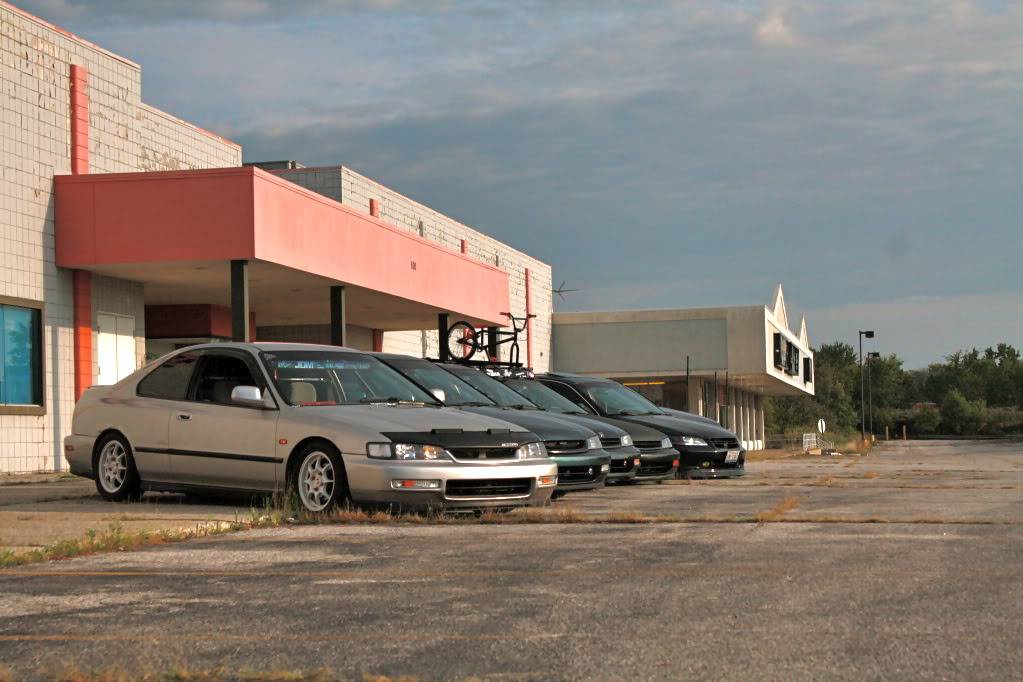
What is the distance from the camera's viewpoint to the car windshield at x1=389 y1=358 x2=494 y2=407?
46.1 feet

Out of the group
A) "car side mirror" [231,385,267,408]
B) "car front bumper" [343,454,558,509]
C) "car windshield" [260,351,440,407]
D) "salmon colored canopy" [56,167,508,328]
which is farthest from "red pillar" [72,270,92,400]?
"car front bumper" [343,454,558,509]

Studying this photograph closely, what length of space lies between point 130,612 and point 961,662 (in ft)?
11.7

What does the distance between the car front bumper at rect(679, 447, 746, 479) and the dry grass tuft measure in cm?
418

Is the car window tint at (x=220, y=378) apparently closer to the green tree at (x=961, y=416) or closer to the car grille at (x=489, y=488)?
the car grille at (x=489, y=488)

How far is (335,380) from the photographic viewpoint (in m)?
12.4

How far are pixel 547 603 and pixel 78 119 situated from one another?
69.1 feet

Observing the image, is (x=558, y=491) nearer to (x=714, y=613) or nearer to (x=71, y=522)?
(x=71, y=522)

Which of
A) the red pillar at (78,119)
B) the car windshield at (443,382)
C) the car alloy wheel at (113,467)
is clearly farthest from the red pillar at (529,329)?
the car alloy wheel at (113,467)

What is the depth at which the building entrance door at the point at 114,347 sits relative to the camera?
26.0 m

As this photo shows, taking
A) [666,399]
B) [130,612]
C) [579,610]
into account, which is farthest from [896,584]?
[666,399]

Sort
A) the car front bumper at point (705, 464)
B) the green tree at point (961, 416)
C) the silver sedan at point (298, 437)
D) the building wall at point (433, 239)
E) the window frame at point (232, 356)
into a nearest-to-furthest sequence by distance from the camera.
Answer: the silver sedan at point (298, 437) < the window frame at point (232, 356) < the car front bumper at point (705, 464) < the building wall at point (433, 239) < the green tree at point (961, 416)

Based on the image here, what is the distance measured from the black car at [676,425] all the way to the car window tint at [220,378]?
688cm

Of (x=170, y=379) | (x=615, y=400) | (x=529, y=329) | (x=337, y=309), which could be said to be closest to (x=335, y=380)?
(x=170, y=379)

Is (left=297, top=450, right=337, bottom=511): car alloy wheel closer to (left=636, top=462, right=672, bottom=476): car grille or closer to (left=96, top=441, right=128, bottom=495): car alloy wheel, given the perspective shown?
(left=96, top=441, right=128, bottom=495): car alloy wheel
